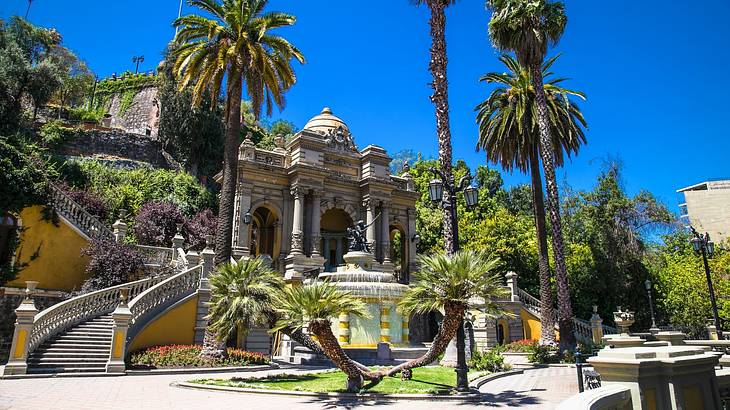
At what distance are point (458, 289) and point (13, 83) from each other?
37.5 metres

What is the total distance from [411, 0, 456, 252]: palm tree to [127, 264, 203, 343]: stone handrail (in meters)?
11.8

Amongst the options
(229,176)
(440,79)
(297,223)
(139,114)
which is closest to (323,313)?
(229,176)

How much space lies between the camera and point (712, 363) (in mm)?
6148

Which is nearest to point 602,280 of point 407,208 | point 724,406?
point 407,208

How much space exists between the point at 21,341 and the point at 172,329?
534 cm

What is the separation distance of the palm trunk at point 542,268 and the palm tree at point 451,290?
43.8 feet

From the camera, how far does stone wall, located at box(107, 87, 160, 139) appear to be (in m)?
60.5

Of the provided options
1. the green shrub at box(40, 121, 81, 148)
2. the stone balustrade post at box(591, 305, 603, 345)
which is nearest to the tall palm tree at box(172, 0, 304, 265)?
the stone balustrade post at box(591, 305, 603, 345)

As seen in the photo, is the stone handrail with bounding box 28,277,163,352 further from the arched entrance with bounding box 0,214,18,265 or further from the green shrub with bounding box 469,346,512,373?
the green shrub with bounding box 469,346,512,373

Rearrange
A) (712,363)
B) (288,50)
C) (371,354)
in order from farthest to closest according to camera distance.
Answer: (288,50) → (371,354) → (712,363)

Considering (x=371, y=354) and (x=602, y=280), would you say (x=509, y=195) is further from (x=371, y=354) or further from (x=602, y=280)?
(x=371, y=354)

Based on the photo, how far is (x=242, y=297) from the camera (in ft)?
44.0

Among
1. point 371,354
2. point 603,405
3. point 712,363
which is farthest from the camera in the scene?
point 371,354

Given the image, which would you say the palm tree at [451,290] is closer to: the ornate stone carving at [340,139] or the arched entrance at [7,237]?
the arched entrance at [7,237]
